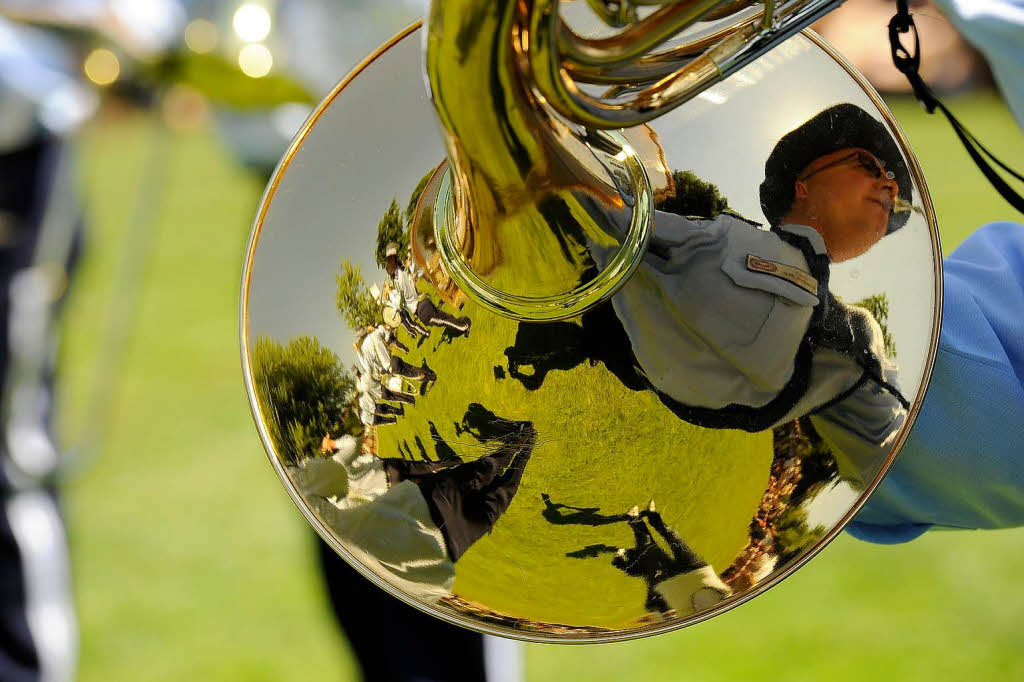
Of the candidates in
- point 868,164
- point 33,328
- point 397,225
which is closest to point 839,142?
point 868,164

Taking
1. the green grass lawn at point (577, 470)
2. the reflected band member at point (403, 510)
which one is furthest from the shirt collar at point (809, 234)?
the reflected band member at point (403, 510)

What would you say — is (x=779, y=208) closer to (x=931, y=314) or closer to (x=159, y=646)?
(x=931, y=314)

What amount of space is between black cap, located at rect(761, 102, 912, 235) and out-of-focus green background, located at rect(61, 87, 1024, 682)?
2.44ft

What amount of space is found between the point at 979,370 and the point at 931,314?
72 mm

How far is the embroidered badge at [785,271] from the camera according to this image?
535mm

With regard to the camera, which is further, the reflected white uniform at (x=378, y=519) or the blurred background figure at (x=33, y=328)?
the blurred background figure at (x=33, y=328)

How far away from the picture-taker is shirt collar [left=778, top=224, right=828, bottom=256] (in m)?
0.54

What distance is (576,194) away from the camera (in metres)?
0.52

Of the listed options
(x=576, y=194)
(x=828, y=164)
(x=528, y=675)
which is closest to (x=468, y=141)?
(x=576, y=194)

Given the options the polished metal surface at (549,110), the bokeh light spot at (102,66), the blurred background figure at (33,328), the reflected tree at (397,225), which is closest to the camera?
the polished metal surface at (549,110)

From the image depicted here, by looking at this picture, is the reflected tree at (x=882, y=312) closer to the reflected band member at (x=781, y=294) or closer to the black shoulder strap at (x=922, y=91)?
the reflected band member at (x=781, y=294)

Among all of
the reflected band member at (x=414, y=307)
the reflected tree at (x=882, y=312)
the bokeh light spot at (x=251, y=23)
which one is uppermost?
the bokeh light spot at (x=251, y=23)

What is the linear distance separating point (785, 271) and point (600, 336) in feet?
0.32

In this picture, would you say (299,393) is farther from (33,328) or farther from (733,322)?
(33,328)
